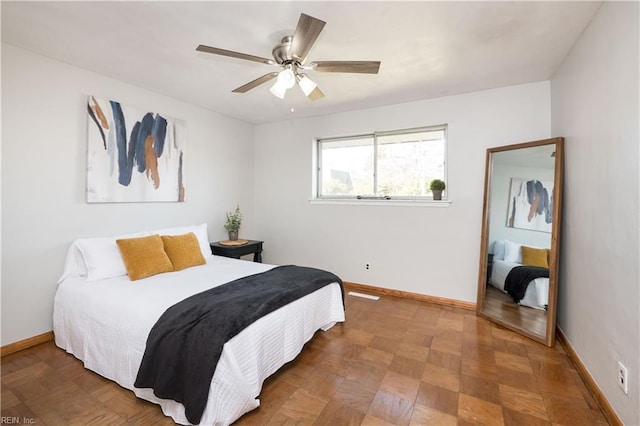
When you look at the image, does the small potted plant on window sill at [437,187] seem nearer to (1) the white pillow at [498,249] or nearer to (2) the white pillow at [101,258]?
(1) the white pillow at [498,249]

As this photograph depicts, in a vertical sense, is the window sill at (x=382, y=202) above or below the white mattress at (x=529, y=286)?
above

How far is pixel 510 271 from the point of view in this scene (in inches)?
114

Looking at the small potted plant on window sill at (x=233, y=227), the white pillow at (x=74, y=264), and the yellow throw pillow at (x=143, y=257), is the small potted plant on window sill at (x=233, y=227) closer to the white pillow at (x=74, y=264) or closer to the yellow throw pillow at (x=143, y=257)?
the yellow throw pillow at (x=143, y=257)

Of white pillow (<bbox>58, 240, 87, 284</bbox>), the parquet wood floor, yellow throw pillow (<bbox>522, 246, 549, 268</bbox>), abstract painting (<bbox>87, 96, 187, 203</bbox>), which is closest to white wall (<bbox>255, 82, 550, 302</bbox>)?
yellow throw pillow (<bbox>522, 246, 549, 268</bbox>)

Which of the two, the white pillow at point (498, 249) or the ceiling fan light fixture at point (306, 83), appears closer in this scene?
the ceiling fan light fixture at point (306, 83)

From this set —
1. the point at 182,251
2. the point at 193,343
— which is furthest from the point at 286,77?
the point at 182,251

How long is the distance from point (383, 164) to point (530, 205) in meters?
1.75

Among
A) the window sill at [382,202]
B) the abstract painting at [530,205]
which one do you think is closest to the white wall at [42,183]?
the window sill at [382,202]

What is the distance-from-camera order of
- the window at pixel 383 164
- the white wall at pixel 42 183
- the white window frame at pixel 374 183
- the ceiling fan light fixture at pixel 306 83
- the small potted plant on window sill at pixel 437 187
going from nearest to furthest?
the ceiling fan light fixture at pixel 306 83, the white wall at pixel 42 183, the small potted plant on window sill at pixel 437 187, the white window frame at pixel 374 183, the window at pixel 383 164

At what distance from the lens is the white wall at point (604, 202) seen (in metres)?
1.48

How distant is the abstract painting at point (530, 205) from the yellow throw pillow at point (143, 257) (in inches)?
132

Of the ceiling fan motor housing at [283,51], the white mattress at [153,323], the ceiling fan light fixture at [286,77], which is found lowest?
the white mattress at [153,323]

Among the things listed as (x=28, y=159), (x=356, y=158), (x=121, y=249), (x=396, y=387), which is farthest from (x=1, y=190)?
(x=356, y=158)

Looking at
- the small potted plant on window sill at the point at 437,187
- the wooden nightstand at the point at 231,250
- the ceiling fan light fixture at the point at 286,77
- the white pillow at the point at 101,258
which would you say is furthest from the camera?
the wooden nightstand at the point at 231,250
